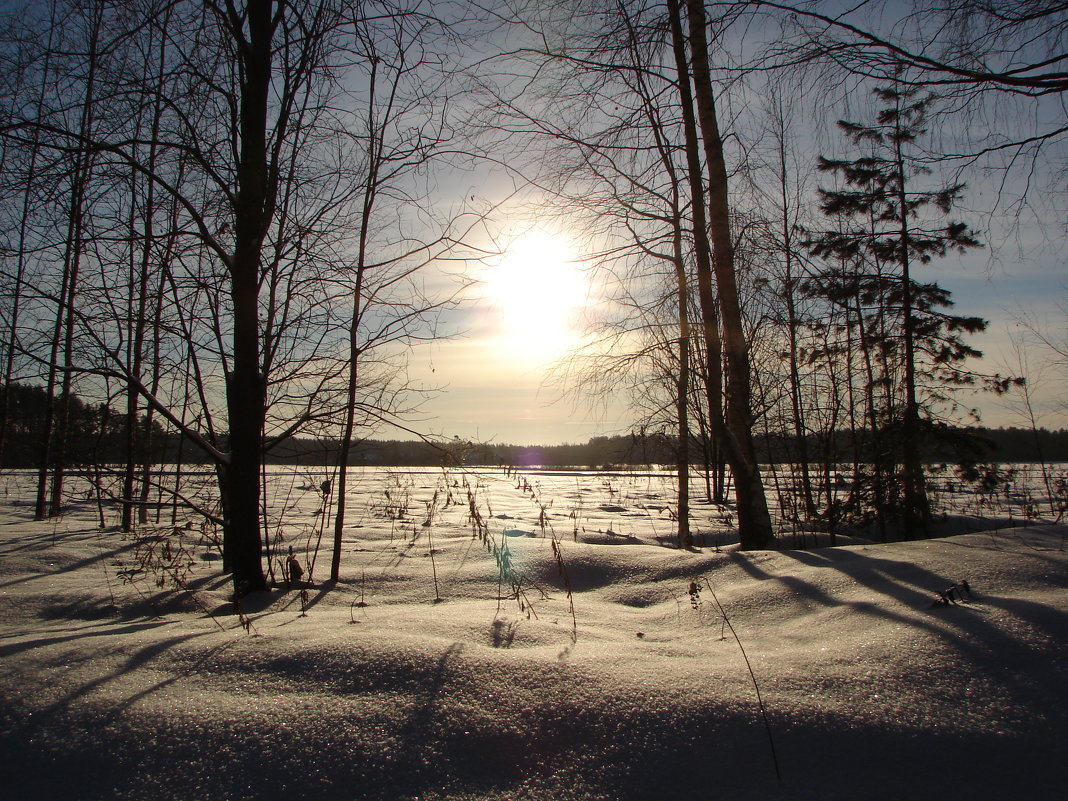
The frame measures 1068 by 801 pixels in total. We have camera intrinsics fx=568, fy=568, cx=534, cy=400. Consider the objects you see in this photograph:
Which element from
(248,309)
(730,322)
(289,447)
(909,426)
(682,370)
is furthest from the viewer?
(909,426)

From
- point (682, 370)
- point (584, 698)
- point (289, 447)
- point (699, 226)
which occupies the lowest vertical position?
point (584, 698)

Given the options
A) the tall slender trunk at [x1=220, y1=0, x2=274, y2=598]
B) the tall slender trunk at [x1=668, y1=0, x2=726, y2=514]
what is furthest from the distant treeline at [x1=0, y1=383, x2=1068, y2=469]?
the tall slender trunk at [x1=668, y1=0, x2=726, y2=514]

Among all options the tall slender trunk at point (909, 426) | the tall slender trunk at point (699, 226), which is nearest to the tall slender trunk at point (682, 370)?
the tall slender trunk at point (699, 226)

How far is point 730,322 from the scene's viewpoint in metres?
5.10

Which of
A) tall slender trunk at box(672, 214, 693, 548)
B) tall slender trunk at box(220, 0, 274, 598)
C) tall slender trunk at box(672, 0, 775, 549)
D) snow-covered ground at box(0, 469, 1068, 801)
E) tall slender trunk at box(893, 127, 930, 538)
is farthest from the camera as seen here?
tall slender trunk at box(893, 127, 930, 538)

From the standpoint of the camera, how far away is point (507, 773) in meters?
1.33

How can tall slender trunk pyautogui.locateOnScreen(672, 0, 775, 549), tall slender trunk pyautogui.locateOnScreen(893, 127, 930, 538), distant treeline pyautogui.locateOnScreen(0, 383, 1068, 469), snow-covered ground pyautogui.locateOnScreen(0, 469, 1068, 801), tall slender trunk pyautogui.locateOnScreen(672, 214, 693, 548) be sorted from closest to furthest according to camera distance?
snow-covered ground pyautogui.locateOnScreen(0, 469, 1068, 801) → distant treeline pyautogui.locateOnScreen(0, 383, 1068, 469) → tall slender trunk pyautogui.locateOnScreen(672, 0, 775, 549) → tall slender trunk pyautogui.locateOnScreen(672, 214, 693, 548) → tall slender trunk pyautogui.locateOnScreen(893, 127, 930, 538)

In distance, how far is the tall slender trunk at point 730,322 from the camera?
509 cm

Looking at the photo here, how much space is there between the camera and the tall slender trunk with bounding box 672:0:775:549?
5.09 meters

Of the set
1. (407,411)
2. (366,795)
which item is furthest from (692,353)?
(366,795)

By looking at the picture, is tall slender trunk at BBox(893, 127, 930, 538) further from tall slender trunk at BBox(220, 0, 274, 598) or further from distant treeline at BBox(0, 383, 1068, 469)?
tall slender trunk at BBox(220, 0, 274, 598)

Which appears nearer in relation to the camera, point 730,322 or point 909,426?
point 730,322

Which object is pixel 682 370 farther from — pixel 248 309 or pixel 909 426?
pixel 909 426

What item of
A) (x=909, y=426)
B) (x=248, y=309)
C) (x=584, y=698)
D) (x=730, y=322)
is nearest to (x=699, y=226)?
(x=730, y=322)
